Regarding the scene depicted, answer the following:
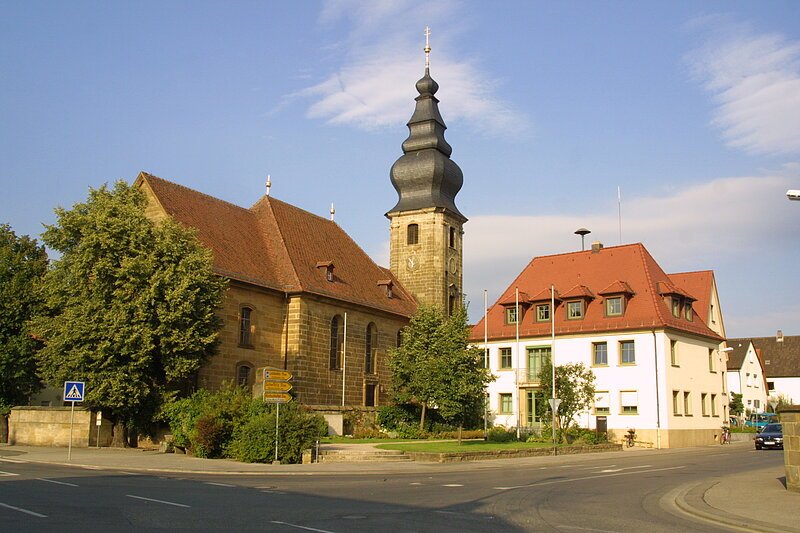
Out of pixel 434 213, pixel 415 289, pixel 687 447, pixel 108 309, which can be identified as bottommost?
pixel 687 447

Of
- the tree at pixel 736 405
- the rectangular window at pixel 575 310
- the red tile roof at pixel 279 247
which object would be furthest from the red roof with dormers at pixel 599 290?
the tree at pixel 736 405

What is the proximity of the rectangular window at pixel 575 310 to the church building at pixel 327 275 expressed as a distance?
9203 millimetres

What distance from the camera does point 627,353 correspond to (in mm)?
44656

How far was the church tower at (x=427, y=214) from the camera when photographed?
5356cm

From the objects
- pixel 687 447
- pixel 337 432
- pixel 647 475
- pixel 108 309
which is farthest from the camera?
pixel 687 447

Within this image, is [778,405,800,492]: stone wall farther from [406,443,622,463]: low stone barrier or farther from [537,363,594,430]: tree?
[537,363,594,430]: tree

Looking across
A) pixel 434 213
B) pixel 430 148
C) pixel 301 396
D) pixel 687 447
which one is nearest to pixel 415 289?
pixel 434 213

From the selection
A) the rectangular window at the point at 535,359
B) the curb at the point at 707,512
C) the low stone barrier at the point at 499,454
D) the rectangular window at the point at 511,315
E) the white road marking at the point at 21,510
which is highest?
the rectangular window at the point at 511,315

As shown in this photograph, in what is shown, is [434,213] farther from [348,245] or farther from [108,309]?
[108,309]

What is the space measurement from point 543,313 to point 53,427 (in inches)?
1139

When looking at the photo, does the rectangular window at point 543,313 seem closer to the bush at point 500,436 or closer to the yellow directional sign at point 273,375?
the bush at point 500,436

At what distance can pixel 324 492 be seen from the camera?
16.3m

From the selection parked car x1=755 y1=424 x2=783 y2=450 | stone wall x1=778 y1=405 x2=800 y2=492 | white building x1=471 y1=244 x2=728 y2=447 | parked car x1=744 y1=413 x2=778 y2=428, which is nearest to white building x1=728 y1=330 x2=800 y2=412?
parked car x1=744 y1=413 x2=778 y2=428

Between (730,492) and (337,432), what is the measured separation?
2380 centimetres
